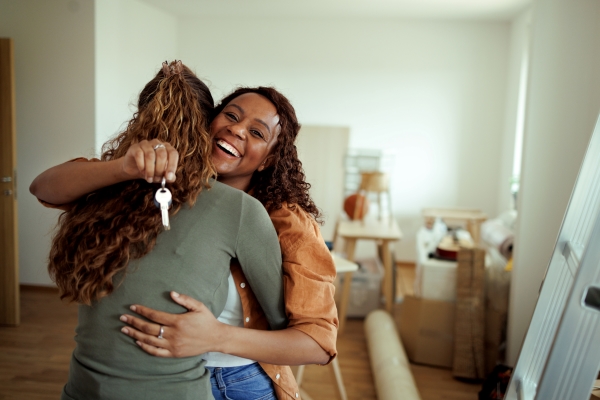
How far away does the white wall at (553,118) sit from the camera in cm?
277

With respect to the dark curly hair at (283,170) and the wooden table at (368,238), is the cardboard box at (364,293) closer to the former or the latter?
the wooden table at (368,238)

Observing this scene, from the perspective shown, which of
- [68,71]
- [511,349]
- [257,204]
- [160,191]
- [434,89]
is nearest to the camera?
[160,191]

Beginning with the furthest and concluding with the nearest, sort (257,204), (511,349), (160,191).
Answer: (511,349)
(257,204)
(160,191)

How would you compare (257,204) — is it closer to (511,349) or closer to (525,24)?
(511,349)

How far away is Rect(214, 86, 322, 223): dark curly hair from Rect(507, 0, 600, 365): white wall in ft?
6.12

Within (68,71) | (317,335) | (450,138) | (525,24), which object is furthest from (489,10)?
(317,335)

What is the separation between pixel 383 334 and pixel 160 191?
3008 millimetres

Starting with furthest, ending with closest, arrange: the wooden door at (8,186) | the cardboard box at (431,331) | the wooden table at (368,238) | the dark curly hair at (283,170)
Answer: the wooden table at (368,238) < the wooden door at (8,186) < the cardboard box at (431,331) < the dark curly hair at (283,170)

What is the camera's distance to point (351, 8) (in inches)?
235

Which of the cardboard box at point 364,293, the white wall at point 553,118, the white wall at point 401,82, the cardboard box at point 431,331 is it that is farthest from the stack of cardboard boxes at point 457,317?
the white wall at point 401,82

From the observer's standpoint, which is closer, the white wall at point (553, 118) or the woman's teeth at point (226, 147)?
the woman's teeth at point (226, 147)

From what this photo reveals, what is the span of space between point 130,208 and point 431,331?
2.95 metres

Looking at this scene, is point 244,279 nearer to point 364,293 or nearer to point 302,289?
point 302,289

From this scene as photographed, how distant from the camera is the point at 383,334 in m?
3.71
